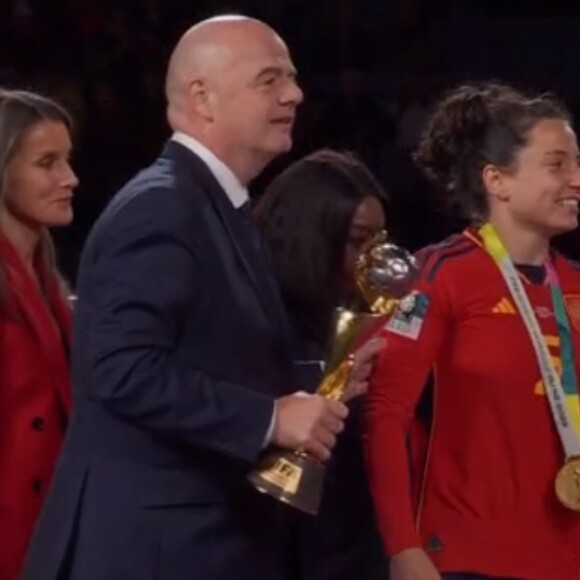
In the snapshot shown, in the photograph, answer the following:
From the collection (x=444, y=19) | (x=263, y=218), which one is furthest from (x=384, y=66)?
(x=263, y=218)

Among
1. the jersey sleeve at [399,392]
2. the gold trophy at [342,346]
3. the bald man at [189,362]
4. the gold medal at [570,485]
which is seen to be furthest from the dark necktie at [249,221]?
the gold medal at [570,485]

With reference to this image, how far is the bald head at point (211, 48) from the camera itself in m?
1.92

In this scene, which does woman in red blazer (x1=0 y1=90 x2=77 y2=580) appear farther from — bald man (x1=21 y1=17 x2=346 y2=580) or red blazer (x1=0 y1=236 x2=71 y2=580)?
bald man (x1=21 y1=17 x2=346 y2=580)

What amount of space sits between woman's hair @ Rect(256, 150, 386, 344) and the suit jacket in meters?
0.51

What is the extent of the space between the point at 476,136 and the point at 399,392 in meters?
0.43

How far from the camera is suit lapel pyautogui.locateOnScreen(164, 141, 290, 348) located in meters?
1.90

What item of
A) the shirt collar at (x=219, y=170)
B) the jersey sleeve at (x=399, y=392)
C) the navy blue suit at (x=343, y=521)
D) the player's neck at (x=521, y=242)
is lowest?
the navy blue suit at (x=343, y=521)

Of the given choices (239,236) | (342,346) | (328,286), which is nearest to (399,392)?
(328,286)

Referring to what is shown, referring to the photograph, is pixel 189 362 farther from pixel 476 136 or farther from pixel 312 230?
pixel 476 136

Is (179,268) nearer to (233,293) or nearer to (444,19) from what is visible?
(233,293)

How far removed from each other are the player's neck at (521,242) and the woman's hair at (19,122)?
656mm

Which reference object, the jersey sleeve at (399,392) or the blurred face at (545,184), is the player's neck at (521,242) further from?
the jersey sleeve at (399,392)

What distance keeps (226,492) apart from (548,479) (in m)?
0.59

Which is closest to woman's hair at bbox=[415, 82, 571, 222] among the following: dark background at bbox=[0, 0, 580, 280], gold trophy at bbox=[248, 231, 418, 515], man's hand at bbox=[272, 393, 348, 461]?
gold trophy at bbox=[248, 231, 418, 515]
